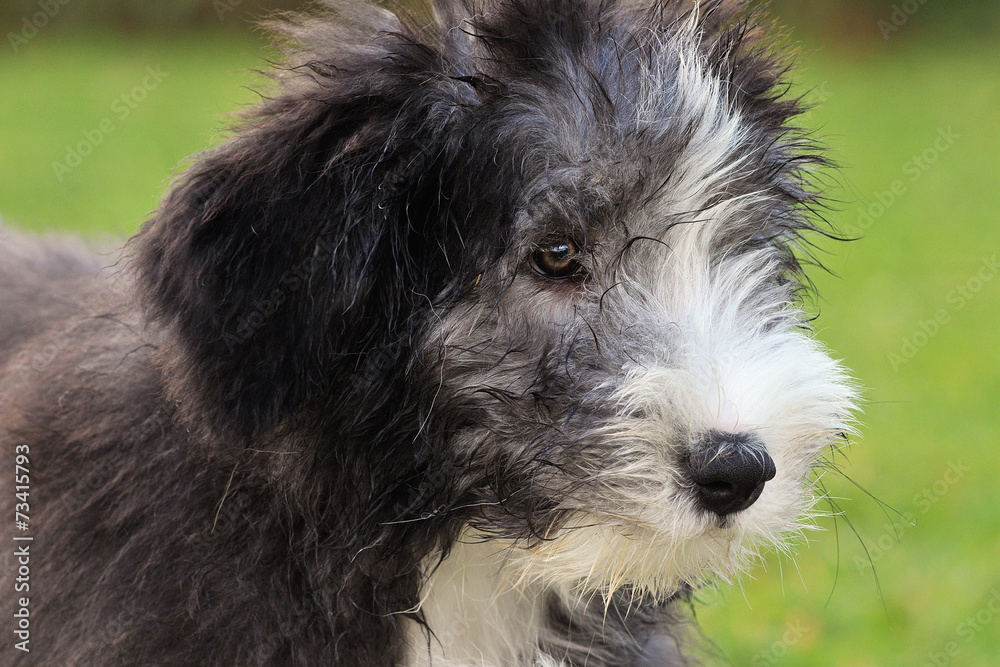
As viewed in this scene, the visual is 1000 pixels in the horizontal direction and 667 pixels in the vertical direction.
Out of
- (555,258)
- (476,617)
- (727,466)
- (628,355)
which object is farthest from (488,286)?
(476,617)

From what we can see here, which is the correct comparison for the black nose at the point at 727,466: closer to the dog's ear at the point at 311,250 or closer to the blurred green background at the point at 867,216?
the dog's ear at the point at 311,250

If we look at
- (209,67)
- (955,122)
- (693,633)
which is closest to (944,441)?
(693,633)

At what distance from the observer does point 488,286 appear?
7.87 feet

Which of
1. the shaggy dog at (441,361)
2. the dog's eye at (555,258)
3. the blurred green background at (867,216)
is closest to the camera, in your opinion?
the shaggy dog at (441,361)

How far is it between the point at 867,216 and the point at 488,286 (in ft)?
26.9

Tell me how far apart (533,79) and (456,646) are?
1.41 m

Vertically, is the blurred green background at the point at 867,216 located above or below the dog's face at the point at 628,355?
below

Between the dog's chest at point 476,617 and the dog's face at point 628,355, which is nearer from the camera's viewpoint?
the dog's face at point 628,355

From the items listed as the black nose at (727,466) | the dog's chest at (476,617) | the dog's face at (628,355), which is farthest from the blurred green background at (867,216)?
the black nose at (727,466)

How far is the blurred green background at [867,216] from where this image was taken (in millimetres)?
4238

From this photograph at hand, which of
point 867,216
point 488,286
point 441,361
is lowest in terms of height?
point 867,216

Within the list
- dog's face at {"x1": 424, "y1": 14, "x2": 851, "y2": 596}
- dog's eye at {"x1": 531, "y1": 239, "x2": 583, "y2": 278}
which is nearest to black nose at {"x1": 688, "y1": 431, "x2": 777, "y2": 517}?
dog's face at {"x1": 424, "y1": 14, "x2": 851, "y2": 596}

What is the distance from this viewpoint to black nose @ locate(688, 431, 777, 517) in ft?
6.98

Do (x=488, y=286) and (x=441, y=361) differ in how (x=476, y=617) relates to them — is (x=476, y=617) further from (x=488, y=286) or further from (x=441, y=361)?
(x=488, y=286)
